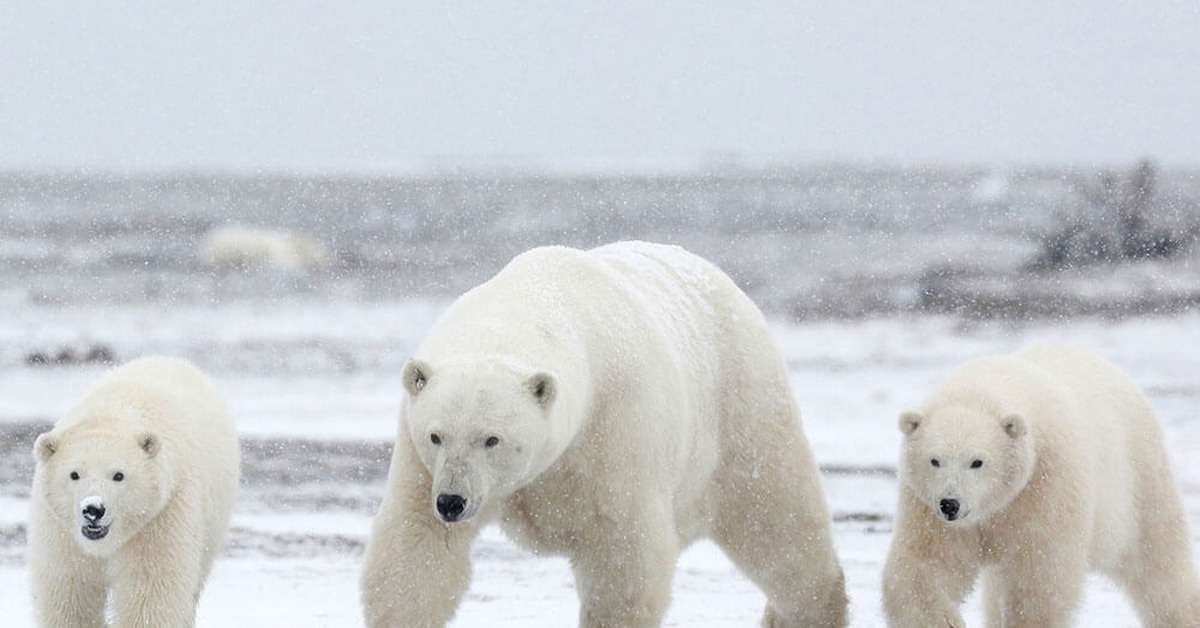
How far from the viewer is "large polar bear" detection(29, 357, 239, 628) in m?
4.34

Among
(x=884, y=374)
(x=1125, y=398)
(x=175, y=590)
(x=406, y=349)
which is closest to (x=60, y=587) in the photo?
Result: (x=175, y=590)

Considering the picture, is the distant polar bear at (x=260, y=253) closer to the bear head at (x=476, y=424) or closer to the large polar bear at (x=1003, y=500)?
the large polar bear at (x=1003, y=500)

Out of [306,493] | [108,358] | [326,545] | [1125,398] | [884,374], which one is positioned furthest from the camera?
[108,358]

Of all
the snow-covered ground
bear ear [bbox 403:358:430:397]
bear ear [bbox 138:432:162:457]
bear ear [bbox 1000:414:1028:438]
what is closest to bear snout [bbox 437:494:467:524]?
bear ear [bbox 403:358:430:397]

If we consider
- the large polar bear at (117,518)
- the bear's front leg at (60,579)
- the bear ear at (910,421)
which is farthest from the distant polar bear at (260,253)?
the bear ear at (910,421)

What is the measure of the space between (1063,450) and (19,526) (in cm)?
479

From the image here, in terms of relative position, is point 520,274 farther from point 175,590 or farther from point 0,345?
point 0,345

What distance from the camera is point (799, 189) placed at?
48656 mm

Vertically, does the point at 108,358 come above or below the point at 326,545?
below

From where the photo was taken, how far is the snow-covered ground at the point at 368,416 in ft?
19.0

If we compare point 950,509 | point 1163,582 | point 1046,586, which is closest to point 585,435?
point 950,509

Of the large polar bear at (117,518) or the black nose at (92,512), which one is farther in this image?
the large polar bear at (117,518)

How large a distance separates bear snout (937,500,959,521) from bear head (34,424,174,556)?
2.15 meters

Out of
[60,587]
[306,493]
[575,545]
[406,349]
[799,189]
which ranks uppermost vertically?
[575,545]
